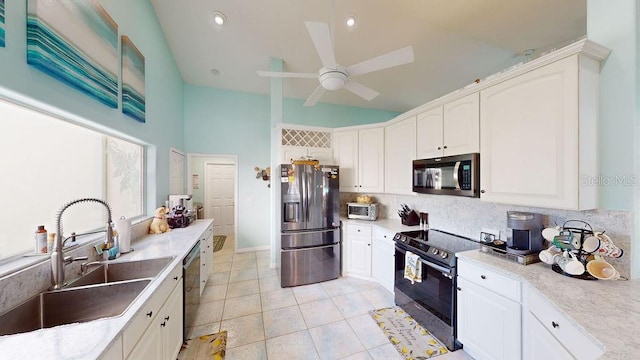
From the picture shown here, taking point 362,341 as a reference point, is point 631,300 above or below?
above

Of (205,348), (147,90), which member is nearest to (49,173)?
(147,90)

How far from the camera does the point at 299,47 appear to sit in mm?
3129

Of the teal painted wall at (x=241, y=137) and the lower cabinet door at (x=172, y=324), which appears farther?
the teal painted wall at (x=241, y=137)

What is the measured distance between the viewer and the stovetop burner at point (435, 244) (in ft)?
6.18

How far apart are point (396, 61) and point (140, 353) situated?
2.51 m

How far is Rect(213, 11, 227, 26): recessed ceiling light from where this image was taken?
274 cm

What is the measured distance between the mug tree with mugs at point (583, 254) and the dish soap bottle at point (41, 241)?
3.26m

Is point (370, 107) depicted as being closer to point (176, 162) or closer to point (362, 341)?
point (176, 162)

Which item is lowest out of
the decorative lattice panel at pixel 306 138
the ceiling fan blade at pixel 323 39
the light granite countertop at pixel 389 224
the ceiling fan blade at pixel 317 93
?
the light granite countertop at pixel 389 224

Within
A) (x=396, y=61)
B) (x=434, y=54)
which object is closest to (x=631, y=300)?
(x=396, y=61)

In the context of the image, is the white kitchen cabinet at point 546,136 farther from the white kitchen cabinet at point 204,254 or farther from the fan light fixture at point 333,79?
the white kitchen cabinet at point 204,254

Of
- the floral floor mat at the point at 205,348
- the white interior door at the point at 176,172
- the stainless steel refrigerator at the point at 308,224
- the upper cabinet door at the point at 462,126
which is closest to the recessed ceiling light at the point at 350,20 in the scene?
the upper cabinet door at the point at 462,126

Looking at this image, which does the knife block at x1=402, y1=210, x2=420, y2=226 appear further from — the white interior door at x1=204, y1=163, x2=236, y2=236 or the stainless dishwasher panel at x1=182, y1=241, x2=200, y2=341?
the white interior door at x1=204, y1=163, x2=236, y2=236

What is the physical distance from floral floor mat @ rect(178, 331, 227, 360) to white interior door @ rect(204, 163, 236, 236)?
12.7ft
